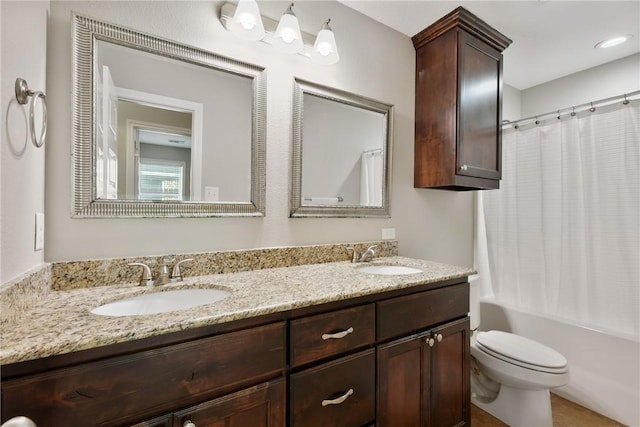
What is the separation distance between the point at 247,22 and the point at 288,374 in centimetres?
141

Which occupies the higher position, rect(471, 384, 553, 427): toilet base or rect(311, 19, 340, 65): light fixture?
rect(311, 19, 340, 65): light fixture

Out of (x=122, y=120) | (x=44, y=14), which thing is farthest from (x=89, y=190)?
(x=44, y=14)

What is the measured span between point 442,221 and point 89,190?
2098 mm

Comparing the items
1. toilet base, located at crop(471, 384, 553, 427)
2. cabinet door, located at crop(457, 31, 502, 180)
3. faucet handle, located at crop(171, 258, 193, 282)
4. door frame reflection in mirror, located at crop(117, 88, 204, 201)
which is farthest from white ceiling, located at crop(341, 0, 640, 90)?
toilet base, located at crop(471, 384, 553, 427)

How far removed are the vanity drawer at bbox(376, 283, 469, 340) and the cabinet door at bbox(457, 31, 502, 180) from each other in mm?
766

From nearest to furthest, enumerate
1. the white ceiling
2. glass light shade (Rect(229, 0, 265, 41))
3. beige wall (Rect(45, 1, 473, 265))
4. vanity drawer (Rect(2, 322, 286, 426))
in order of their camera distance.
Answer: vanity drawer (Rect(2, 322, 286, 426))
beige wall (Rect(45, 1, 473, 265))
glass light shade (Rect(229, 0, 265, 41))
the white ceiling

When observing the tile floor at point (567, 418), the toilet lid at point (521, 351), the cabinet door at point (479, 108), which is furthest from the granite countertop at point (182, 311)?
the tile floor at point (567, 418)

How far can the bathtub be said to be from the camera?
171 centimetres

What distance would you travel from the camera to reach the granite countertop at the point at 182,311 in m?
0.62

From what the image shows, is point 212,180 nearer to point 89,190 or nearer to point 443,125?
point 89,190

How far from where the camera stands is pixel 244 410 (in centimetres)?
82

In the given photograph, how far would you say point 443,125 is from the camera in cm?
180

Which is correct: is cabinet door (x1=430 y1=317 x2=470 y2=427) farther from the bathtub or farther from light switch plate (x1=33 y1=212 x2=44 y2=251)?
light switch plate (x1=33 y1=212 x2=44 y2=251)

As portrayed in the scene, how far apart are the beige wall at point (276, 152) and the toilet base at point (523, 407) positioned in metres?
0.89
